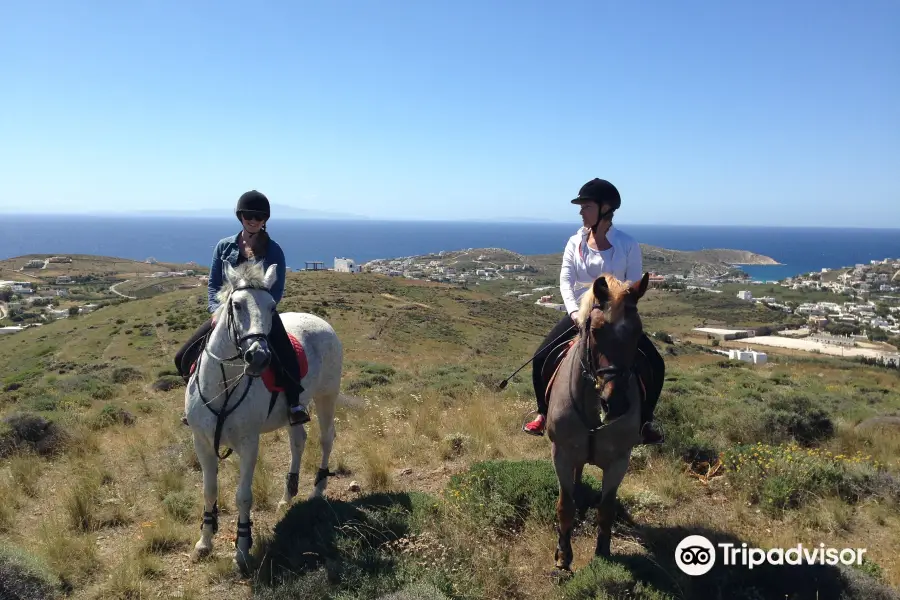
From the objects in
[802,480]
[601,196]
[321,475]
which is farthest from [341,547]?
[802,480]

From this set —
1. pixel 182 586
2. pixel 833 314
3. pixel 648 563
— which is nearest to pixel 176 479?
pixel 182 586

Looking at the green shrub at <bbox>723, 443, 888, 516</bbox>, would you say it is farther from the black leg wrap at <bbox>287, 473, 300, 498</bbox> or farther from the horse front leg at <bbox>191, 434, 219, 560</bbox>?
the horse front leg at <bbox>191, 434, 219, 560</bbox>

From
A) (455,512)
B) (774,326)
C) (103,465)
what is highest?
(455,512)

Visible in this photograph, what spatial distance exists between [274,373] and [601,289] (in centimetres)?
327

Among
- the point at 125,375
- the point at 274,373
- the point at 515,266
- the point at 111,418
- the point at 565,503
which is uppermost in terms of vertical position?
the point at 274,373

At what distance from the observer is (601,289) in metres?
3.65

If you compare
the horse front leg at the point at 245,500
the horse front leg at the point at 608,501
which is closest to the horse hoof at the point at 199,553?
the horse front leg at the point at 245,500

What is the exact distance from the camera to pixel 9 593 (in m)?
3.70

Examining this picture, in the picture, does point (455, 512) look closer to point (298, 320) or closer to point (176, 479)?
point (298, 320)

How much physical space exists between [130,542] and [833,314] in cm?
10440

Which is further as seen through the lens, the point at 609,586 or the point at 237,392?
the point at 237,392

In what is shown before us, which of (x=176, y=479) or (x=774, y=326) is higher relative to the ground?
(x=176, y=479)

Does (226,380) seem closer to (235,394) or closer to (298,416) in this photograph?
(235,394)

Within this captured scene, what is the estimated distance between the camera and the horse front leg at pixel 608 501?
435cm
